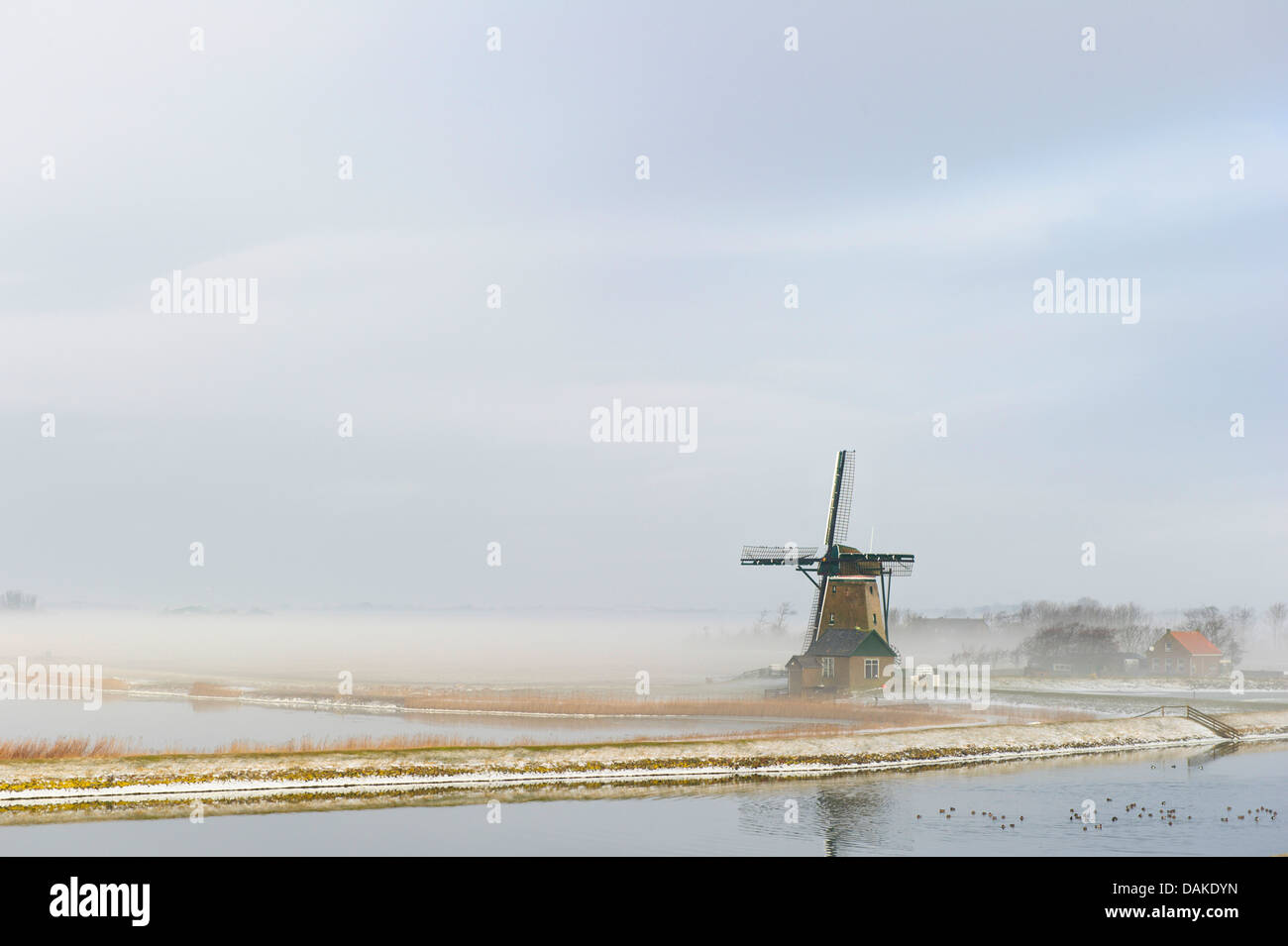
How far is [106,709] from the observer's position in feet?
243

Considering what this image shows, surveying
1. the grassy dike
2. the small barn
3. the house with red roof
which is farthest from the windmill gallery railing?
the house with red roof

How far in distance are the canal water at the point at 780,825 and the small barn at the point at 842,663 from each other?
32.8 meters

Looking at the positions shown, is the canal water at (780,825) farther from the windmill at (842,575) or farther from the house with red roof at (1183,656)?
the house with red roof at (1183,656)

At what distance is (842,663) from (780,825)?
147 feet

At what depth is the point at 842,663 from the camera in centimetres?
7794

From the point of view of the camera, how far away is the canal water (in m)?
30.8

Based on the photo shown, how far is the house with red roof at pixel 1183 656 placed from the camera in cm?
13075

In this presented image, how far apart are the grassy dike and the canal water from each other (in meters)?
2.19

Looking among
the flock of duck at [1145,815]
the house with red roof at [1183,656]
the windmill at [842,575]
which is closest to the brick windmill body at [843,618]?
the windmill at [842,575]

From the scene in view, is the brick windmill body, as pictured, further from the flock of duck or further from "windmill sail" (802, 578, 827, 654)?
the flock of duck

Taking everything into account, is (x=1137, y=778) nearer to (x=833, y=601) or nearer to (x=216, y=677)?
(x=833, y=601)
